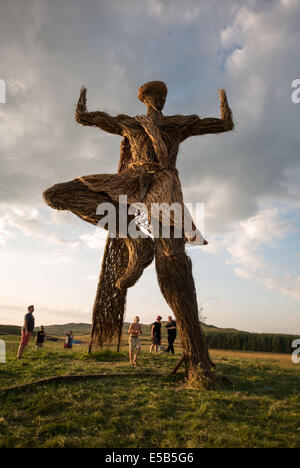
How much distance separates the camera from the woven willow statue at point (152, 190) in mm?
5727

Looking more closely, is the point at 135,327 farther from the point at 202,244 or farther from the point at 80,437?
the point at 80,437

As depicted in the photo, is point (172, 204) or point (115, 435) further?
point (172, 204)

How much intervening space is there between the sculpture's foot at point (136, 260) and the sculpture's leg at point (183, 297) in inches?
15.9

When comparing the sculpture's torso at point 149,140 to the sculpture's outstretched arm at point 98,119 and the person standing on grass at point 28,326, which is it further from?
the person standing on grass at point 28,326

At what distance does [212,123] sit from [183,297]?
3857 mm

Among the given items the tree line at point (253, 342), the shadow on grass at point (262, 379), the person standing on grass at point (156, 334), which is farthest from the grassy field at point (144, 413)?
the tree line at point (253, 342)

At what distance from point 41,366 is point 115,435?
3990 mm

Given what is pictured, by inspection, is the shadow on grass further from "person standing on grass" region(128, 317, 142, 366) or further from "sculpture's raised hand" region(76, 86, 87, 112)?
"sculpture's raised hand" region(76, 86, 87, 112)

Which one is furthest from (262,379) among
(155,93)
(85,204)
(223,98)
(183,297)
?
(155,93)

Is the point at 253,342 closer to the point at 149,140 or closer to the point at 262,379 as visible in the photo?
the point at 262,379

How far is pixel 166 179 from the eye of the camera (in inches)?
245

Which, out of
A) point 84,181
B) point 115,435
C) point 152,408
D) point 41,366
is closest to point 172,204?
point 84,181

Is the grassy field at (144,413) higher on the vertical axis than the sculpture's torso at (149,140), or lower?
lower

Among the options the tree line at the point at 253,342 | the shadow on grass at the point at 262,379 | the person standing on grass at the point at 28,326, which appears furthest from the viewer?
the tree line at the point at 253,342
